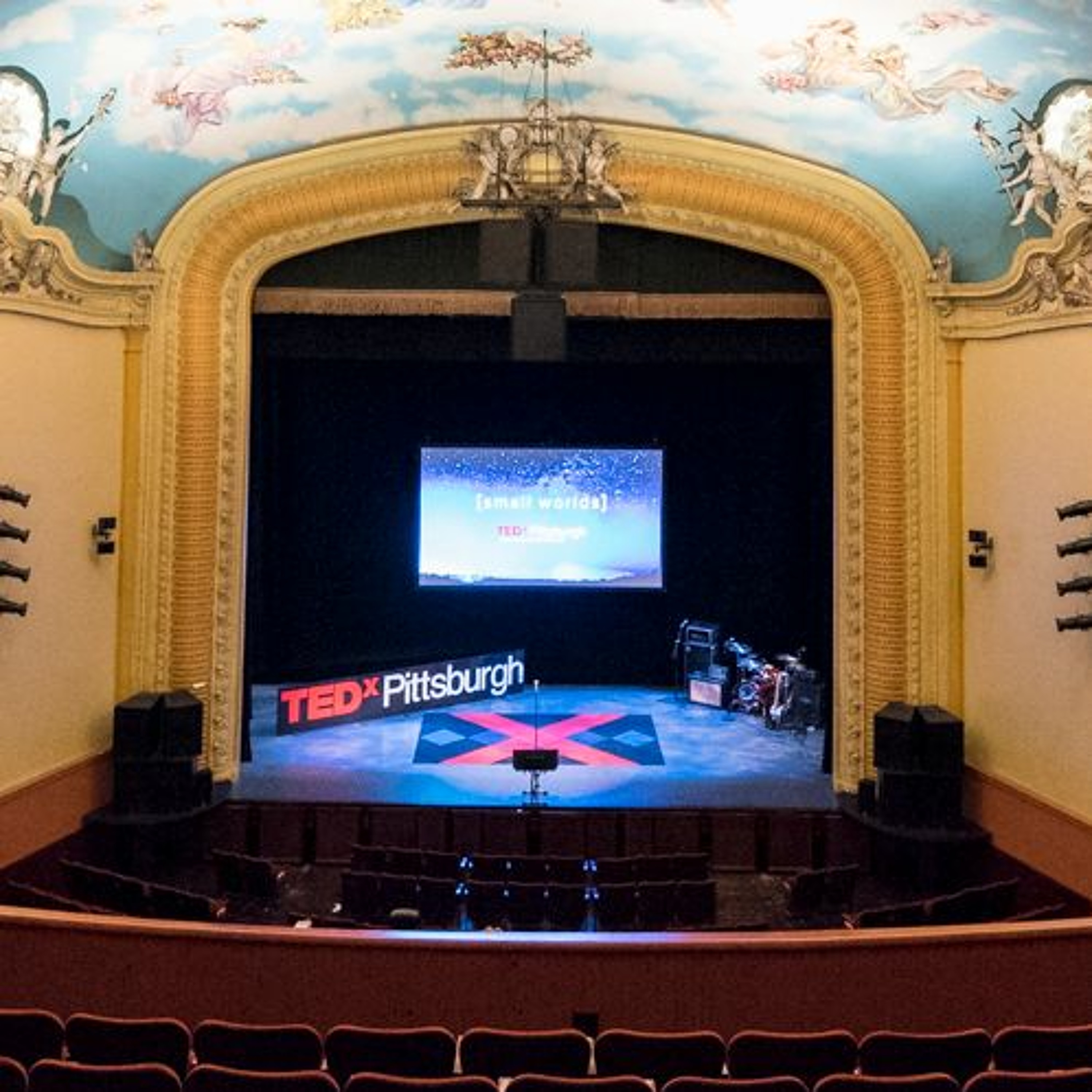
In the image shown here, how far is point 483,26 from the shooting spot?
345 inches

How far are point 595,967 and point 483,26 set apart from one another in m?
7.38

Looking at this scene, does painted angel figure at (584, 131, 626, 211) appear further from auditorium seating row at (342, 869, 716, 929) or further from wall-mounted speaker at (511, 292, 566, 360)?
auditorium seating row at (342, 869, 716, 929)

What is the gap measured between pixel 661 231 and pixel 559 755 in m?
5.83

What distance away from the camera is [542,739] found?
12.8m

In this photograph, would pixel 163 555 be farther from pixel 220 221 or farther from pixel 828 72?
pixel 828 72

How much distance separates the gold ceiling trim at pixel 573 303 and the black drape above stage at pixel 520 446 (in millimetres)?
2521

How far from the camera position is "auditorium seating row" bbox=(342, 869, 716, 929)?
25.8 ft

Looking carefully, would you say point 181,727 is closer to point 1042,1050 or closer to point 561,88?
point 561,88

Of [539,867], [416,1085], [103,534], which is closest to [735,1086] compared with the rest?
[416,1085]

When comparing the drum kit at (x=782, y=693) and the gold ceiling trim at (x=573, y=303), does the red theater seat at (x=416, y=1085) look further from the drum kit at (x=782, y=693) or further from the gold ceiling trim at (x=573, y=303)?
the drum kit at (x=782, y=693)

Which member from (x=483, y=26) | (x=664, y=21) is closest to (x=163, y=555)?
(x=483, y=26)

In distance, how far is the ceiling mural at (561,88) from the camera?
26.9ft

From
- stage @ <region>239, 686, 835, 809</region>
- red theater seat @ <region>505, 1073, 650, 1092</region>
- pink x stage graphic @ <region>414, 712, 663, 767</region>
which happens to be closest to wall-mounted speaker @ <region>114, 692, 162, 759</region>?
stage @ <region>239, 686, 835, 809</region>

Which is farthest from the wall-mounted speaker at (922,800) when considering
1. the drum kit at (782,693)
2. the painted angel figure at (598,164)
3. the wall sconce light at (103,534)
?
the wall sconce light at (103,534)
